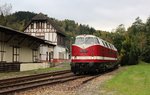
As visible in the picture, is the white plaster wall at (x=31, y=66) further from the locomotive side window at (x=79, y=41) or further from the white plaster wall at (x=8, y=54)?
the locomotive side window at (x=79, y=41)

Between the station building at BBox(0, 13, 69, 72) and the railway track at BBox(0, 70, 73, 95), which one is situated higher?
the station building at BBox(0, 13, 69, 72)

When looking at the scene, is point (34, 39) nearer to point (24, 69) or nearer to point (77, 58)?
point (24, 69)

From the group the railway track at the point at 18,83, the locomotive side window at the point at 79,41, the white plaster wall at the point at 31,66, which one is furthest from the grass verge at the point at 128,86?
the white plaster wall at the point at 31,66

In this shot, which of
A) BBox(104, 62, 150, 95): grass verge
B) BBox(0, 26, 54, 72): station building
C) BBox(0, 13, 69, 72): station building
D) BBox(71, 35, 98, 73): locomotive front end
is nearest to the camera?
BBox(104, 62, 150, 95): grass verge

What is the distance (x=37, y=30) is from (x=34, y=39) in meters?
23.4

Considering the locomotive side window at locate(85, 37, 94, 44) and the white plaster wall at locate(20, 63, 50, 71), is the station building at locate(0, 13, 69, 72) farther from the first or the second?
the locomotive side window at locate(85, 37, 94, 44)

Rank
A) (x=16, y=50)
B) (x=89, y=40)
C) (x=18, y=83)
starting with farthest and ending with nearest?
(x=16, y=50), (x=89, y=40), (x=18, y=83)

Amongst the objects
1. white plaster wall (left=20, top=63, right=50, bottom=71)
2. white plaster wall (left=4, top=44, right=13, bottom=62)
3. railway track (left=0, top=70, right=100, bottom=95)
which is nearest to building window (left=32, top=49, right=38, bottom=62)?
white plaster wall (left=20, top=63, right=50, bottom=71)

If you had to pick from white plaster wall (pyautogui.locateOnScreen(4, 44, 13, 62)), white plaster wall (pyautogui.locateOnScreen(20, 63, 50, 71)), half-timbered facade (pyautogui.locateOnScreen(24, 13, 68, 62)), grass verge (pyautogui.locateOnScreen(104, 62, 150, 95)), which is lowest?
grass verge (pyautogui.locateOnScreen(104, 62, 150, 95))

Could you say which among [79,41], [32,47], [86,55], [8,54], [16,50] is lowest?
[86,55]

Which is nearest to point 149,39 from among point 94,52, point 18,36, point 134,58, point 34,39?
point 134,58

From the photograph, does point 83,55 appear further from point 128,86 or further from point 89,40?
point 128,86

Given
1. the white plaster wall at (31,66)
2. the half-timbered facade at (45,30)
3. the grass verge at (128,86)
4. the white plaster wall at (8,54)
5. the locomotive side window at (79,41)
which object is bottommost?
the grass verge at (128,86)

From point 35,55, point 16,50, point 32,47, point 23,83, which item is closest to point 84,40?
point 23,83
